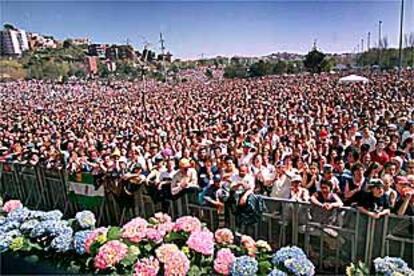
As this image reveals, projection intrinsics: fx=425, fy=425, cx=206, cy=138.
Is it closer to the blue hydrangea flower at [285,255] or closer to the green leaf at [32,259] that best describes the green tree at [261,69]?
the green leaf at [32,259]

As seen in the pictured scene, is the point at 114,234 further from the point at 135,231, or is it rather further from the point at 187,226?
the point at 187,226

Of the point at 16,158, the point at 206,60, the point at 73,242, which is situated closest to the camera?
the point at 73,242

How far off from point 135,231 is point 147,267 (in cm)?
43

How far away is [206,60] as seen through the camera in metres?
150

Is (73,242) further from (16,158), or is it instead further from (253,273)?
(16,158)

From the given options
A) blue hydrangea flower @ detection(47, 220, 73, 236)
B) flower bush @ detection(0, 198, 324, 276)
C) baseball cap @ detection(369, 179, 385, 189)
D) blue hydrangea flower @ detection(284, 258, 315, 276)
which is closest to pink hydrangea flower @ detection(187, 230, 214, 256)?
flower bush @ detection(0, 198, 324, 276)

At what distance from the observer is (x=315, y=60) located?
2926 inches

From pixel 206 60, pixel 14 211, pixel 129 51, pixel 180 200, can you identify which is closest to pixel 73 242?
pixel 14 211

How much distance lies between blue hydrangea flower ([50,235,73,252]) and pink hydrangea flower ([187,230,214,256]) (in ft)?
3.64

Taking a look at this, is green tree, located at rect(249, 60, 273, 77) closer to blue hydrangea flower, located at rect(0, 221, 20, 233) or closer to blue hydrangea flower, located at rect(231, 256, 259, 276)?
blue hydrangea flower, located at rect(0, 221, 20, 233)

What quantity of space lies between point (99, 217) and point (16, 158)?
150 inches

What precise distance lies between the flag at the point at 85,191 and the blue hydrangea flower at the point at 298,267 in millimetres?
3938

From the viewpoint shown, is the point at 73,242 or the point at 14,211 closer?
the point at 73,242

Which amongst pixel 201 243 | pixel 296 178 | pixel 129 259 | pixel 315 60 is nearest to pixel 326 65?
pixel 315 60
